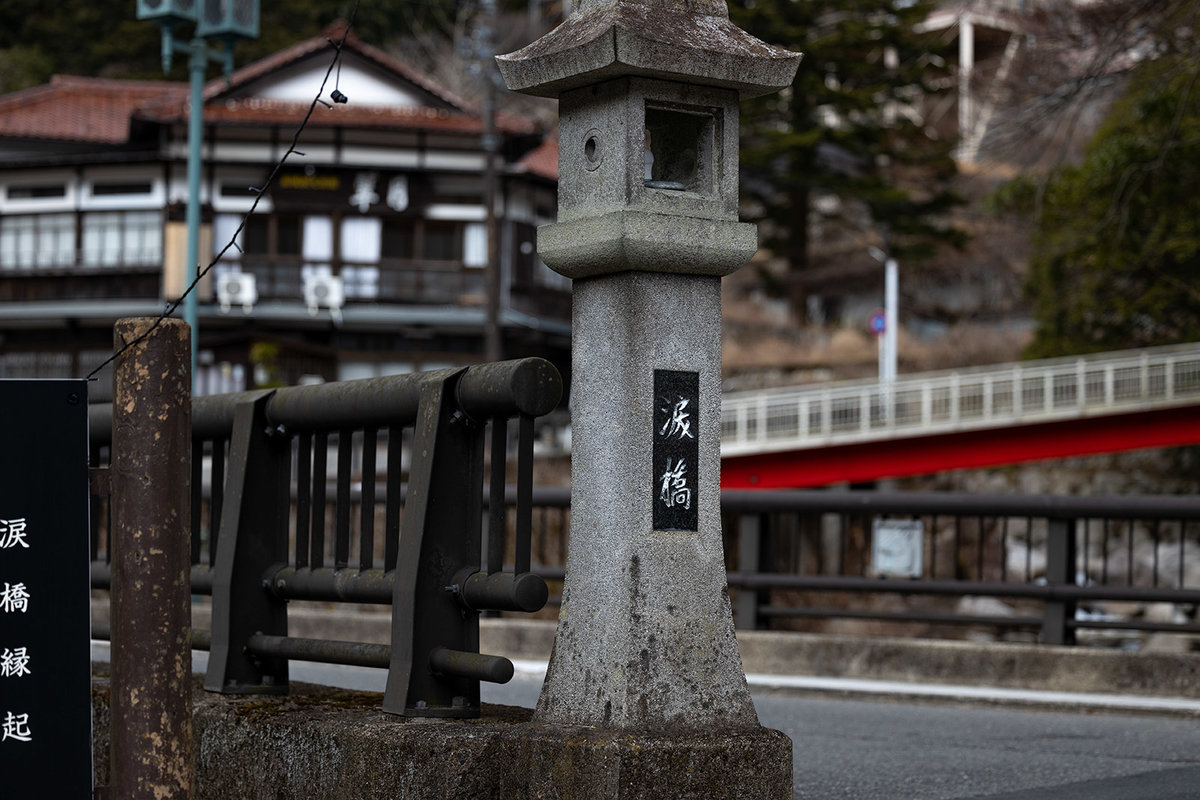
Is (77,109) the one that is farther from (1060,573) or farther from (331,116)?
(1060,573)

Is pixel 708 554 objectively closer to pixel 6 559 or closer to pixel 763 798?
pixel 763 798

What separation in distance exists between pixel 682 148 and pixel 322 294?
34764 millimetres

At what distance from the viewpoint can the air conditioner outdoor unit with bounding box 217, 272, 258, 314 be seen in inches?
1494

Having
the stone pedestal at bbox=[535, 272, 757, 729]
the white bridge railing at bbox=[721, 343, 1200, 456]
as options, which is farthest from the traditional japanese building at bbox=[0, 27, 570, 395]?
the stone pedestal at bbox=[535, 272, 757, 729]

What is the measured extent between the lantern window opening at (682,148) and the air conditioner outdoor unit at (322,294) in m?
34.6

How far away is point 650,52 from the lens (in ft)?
13.8

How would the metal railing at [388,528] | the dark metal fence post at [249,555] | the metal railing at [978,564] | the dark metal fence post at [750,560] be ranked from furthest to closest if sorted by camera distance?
1. the dark metal fence post at [750,560]
2. the metal railing at [978,564]
3. the dark metal fence post at [249,555]
4. the metal railing at [388,528]

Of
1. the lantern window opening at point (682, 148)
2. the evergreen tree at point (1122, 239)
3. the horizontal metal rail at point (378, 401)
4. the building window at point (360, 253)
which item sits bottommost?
the horizontal metal rail at point (378, 401)

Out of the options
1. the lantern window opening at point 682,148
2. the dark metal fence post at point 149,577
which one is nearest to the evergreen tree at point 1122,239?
the lantern window opening at point 682,148

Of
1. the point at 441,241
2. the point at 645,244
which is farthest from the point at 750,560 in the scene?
the point at 441,241

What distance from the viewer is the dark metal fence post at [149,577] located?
380 centimetres

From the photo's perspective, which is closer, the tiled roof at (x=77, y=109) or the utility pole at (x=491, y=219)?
the utility pole at (x=491, y=219)

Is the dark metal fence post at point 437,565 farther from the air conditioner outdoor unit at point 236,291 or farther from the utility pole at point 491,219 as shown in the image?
the air conditioner outdoor unit at point 236,291

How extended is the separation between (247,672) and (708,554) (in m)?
2.07
